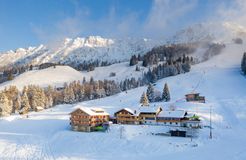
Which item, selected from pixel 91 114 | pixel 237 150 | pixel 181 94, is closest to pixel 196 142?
pixel 237 150

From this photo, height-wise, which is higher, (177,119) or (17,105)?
(17,105)

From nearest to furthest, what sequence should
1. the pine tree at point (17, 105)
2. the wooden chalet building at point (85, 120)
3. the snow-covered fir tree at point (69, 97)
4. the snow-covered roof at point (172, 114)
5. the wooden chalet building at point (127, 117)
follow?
1. the wooden chalet building at point (85, 120)
2. the snow-covered roof at point (172, 114)
3. the wooden chalet building at point (127, 117)
4. the pine tree at point (17, 105)
5. the snow-covered fir tree at point (69, 97)

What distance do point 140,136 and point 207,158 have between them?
2001 cm

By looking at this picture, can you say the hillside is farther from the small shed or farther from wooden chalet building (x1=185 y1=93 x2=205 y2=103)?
the small shed

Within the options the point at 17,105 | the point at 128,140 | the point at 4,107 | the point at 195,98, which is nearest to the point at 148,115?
the point at 128,140

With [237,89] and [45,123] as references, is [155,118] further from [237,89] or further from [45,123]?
[237,89]

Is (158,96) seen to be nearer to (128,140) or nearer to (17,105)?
(17,105)

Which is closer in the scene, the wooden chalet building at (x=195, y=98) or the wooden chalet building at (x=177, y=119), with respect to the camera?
the wooden chalet building at (x=177, y=119)

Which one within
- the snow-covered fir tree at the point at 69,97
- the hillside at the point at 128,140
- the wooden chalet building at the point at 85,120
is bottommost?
the hillside at the point at 128,140

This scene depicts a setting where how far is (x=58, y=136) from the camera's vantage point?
72625mm

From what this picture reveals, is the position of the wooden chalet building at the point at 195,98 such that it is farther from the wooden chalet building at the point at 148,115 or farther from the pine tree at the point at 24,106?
the pine tree at the point at 24,106

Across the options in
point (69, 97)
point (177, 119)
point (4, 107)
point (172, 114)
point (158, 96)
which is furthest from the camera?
point (69, 97)

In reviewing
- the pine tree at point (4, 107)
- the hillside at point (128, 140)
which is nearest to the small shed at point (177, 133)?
the hillside at point (128, 140)

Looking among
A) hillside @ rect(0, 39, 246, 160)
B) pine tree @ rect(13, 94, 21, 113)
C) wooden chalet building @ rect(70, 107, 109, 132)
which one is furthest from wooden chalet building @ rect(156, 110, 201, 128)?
pine tree @ rect(13, 94, 21, 113)
